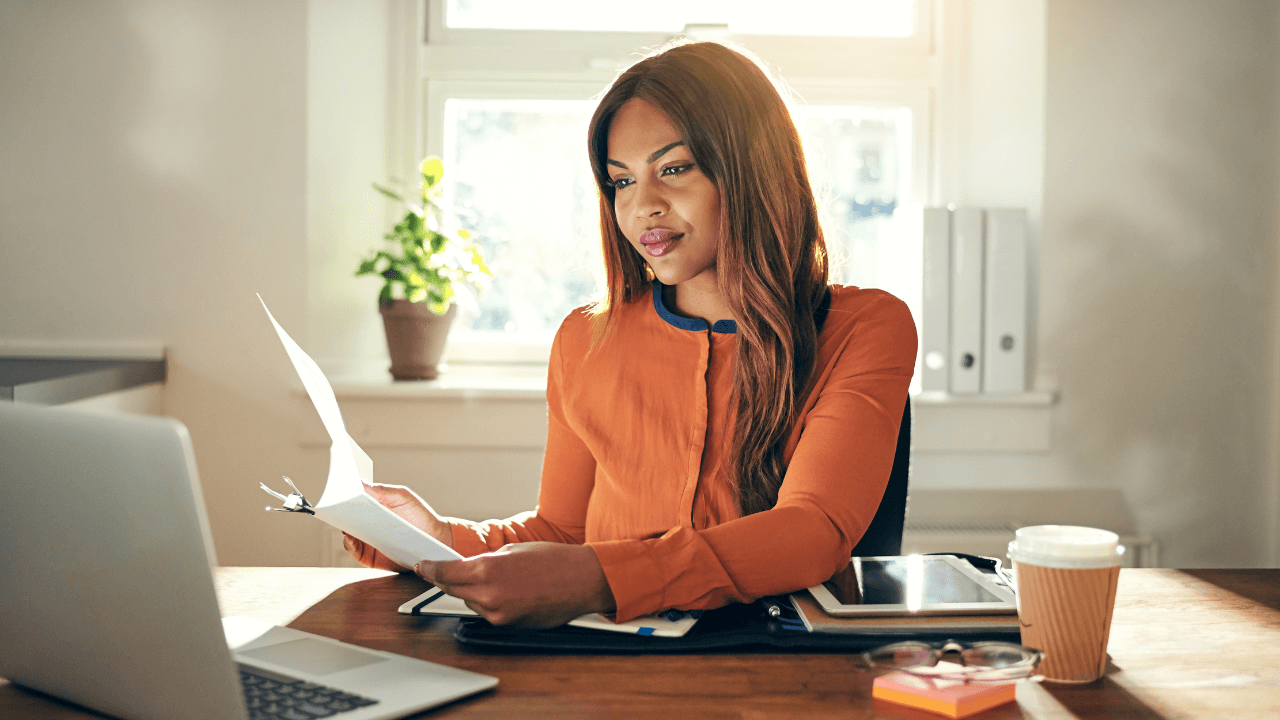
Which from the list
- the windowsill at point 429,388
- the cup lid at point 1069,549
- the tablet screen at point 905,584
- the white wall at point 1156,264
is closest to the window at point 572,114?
the windowsill at point 429,388

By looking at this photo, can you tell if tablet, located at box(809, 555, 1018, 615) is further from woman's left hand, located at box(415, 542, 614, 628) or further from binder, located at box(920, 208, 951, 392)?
binder, located at box(920, 208, 951, 392)

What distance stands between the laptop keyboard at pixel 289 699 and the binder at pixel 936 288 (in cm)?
182

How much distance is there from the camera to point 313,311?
228 cm

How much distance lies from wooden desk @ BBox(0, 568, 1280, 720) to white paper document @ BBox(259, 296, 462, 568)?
80 mm

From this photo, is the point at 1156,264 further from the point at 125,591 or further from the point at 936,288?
the point at 125,591

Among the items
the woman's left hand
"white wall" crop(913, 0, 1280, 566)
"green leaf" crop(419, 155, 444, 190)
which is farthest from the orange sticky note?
"green leaf" crop(419, 155, 444, 190)

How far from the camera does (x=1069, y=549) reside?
69cm

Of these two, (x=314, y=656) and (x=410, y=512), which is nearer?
(x=314, y=656)

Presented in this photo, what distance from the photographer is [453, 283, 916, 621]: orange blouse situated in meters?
0.87

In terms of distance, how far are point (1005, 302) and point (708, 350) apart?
126 centimetres

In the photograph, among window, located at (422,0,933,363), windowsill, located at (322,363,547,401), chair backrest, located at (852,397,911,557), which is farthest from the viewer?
window, located at (422,0,933,363)

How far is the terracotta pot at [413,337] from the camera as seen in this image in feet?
7.41

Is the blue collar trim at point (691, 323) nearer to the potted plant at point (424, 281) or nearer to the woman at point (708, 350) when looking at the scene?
the woman at point (708, 350)

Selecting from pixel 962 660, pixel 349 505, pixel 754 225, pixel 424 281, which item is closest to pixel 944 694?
pixel 962 660
